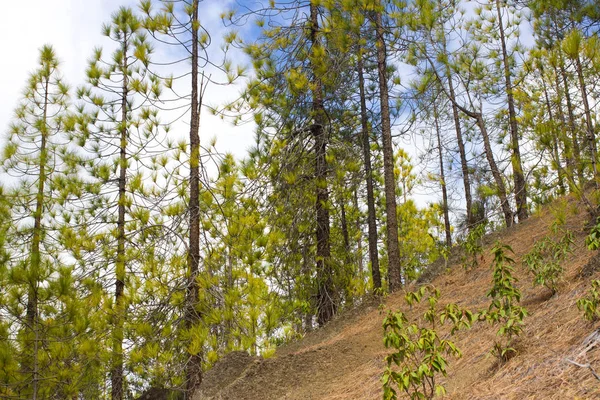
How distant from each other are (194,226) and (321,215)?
2733 mm

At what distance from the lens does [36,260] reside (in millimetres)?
5105

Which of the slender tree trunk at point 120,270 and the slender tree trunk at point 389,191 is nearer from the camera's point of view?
the slender tree trunk at point 120,270

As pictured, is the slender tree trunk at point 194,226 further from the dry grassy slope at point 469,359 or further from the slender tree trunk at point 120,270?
the slender tree trunk at point 120,270

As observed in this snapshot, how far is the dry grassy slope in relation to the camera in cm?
285

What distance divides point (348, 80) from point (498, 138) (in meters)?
5.22

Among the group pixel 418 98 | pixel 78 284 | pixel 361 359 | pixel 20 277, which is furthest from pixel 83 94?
pixel 361 359

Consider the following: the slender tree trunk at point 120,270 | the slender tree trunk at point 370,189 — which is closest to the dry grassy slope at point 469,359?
the slender tree trunk at point 120,270

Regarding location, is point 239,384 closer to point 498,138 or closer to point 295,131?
point 295,131

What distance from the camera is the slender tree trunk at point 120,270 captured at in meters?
6.20

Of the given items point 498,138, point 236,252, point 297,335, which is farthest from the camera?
point 498,138

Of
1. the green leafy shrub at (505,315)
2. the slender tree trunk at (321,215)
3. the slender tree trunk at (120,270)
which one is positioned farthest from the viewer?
the slender tree trunk at (321,215)

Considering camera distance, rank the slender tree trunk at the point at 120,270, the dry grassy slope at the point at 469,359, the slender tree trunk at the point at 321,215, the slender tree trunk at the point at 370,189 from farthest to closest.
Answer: the slender tree trunk at the point at 370,189
the slender tree trunk at the point at 321,215
the slender tree trunk at the point at 120,270
the dry grassy slope at the point at 469,359

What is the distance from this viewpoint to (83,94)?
8.49 meters

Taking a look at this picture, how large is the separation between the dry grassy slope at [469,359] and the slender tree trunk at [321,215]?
0.72 m
